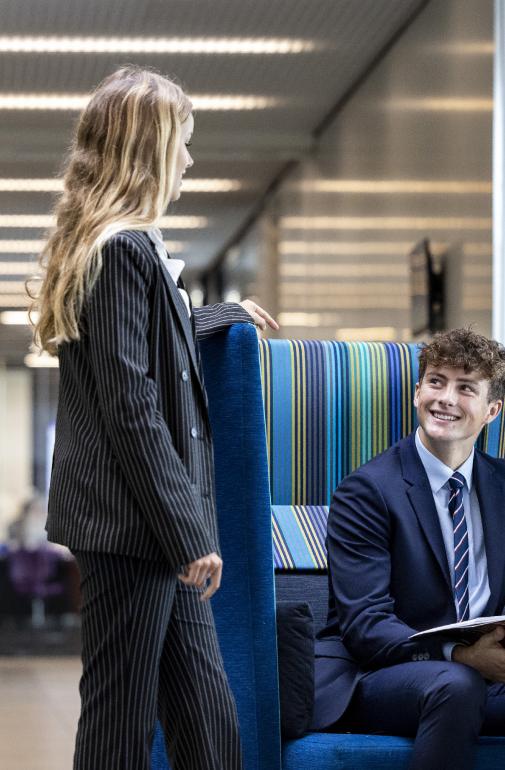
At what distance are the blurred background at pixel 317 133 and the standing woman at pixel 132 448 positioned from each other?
299 centimetres

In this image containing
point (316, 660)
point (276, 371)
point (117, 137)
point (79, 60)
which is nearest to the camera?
point (117, 137)

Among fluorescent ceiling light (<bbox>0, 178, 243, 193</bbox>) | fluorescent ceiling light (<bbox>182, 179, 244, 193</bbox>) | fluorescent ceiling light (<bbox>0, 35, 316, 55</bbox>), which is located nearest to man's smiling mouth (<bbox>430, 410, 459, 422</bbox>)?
fluorescent ceiling light (<bbox>0, 35, 316, 55</bbox>)

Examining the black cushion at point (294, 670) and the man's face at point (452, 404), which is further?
the man's face at point (452, 404)

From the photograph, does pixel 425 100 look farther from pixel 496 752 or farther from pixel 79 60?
pixel 496 752

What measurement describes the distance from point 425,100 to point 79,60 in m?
2.09

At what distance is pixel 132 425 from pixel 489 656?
91cm

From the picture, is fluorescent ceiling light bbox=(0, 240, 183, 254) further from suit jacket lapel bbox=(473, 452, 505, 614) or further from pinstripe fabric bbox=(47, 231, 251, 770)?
pinstripe fabric bbox=(47, 231, 251, 770)

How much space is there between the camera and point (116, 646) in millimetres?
1858

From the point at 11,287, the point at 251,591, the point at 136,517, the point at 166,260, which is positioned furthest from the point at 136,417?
the point at 11,287

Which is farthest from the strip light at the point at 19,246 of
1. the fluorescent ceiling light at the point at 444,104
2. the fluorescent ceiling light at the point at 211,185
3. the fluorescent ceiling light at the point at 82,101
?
the fluorescent ceiling light at the point at 444,104

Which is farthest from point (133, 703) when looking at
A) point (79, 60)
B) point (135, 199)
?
point (79, 60)

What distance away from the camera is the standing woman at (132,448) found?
5.96ft

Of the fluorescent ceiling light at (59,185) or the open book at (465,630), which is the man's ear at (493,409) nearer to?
the open book at (465,630)

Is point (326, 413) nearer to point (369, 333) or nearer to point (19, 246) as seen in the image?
point (369, 333)
